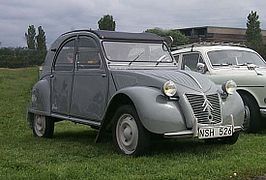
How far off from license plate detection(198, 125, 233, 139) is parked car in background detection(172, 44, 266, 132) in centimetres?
276

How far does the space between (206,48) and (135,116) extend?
4353 mm

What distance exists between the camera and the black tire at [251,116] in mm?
9906

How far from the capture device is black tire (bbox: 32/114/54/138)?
981cm

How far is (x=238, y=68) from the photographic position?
1060cm

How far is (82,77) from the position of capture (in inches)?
339

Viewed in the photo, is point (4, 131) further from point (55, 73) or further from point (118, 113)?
point (118, 113)

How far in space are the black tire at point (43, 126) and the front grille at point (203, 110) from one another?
357cm

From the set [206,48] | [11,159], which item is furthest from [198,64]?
[11,159]

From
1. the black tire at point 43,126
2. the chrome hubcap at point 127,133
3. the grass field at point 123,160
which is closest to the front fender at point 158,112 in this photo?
the chrome hubcap at point 127,133

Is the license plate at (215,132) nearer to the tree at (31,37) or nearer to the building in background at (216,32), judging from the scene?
the tree at (31,37)

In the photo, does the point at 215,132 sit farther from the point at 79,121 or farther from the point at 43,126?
the point at 43,126

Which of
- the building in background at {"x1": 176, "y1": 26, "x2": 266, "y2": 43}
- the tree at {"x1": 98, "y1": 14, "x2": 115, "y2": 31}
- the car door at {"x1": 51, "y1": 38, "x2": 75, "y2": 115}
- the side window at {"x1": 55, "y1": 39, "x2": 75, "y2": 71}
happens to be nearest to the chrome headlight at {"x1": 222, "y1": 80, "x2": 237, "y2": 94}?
the car door at {"x1": 51, "y1": 38, "x2": 75, "y2": 115}

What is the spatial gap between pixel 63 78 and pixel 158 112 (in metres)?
2.82

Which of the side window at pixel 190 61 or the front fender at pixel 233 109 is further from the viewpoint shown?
the side window at pixel 190 61
